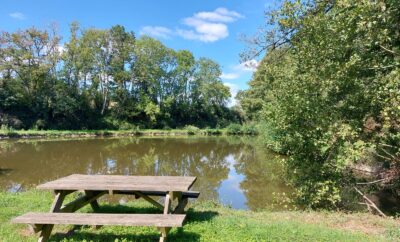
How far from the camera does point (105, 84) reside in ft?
123

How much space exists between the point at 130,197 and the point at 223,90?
1528 inches

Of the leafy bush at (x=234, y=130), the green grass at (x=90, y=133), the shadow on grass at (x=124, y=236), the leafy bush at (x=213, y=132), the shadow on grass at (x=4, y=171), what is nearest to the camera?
the shadow on grass at (x=124, y=236)

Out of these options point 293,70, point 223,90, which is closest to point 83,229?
Answer: point 293,70

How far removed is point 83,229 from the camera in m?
4.64

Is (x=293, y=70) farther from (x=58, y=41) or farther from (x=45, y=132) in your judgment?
(x=58, y=41)

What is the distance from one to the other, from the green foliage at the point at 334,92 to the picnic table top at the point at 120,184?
2.94m

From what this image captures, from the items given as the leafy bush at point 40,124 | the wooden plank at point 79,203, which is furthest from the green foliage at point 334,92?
the leafy bush at point 40,124

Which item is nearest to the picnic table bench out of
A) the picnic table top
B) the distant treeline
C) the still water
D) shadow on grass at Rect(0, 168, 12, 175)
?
the picnic table top

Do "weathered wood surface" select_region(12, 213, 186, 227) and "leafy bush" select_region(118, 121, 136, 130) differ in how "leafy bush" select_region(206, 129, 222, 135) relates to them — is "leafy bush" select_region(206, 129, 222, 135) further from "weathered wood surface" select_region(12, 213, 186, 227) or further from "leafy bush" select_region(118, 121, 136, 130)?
"weathered wood surface" select_region(12, 213, 186, 227)

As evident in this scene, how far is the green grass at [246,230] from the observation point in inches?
168

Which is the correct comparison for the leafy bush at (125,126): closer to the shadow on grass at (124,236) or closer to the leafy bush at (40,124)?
the leafy bush at (40,124)

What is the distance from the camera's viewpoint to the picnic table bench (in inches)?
149

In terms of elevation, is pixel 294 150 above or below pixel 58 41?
below

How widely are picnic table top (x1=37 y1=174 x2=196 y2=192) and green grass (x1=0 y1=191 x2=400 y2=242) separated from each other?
0.69 metres
